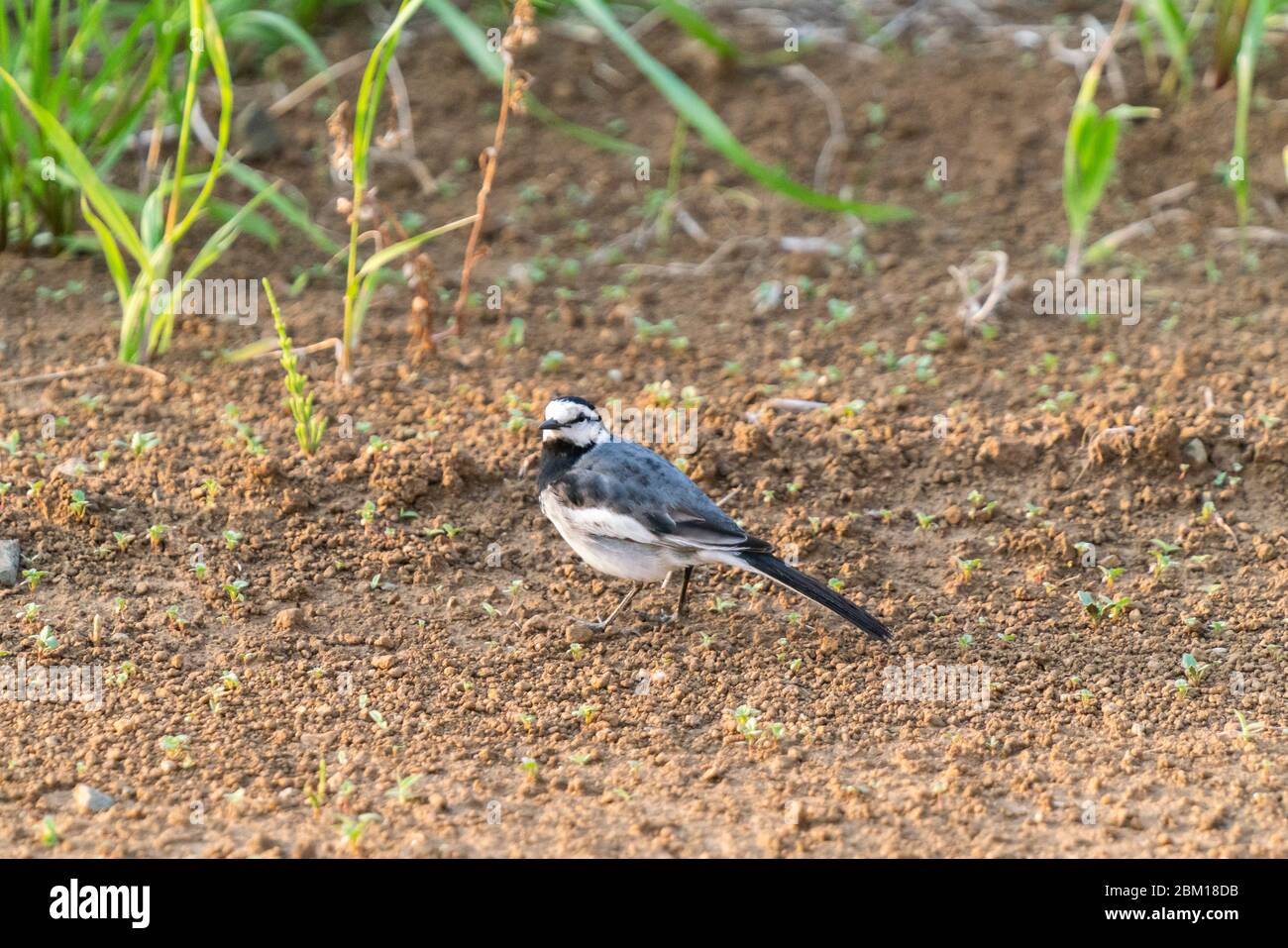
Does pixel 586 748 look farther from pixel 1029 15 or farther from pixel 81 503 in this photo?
pixel 1029 15

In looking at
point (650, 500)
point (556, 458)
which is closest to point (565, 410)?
point (556, 458)

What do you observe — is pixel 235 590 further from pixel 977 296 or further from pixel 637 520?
pixel 977 296

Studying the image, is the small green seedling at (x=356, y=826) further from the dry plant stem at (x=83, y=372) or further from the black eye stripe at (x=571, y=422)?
the dry plant stem at (x=83, y=372)

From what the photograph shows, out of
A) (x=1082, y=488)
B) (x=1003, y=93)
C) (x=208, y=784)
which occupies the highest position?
(x=1003, y=93)

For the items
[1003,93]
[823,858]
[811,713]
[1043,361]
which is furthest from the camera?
[1003,93]

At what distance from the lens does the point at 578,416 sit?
5.50 metres

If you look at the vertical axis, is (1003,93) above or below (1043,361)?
above

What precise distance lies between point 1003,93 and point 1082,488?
12.0ft

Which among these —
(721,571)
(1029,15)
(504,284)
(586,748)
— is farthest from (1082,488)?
(1029,15)

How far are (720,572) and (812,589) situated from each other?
794 mm

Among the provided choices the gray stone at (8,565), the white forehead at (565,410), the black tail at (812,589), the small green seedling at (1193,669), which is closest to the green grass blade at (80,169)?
the gray stone at (8,565)

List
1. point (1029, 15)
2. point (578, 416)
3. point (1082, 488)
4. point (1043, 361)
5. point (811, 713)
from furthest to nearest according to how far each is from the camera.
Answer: point (1029, 15), point (1043, 361), point (1082, 488), point (578, 416), point (811, 713)

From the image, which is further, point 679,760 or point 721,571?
point 721,571

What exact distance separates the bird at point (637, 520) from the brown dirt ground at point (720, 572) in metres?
0.26
